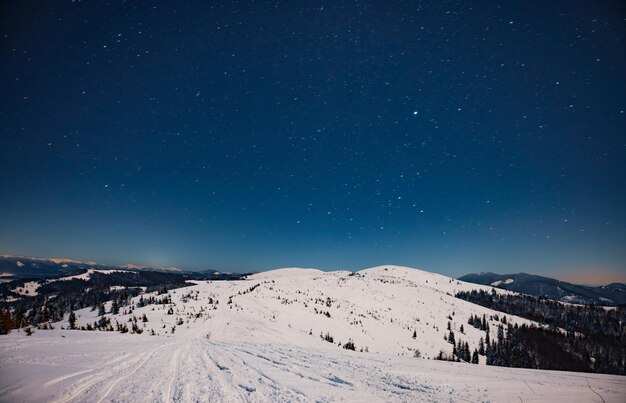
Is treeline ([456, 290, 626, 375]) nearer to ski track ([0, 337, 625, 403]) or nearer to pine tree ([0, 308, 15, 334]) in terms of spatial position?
ski track ([0, 337, 625, 403])

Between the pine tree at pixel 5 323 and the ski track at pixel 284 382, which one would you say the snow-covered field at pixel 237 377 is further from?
the pine tree at pixel 5 323

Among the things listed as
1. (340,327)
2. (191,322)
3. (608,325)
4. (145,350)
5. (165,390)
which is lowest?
(608,325)

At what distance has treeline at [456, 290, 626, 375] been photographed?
172 feet

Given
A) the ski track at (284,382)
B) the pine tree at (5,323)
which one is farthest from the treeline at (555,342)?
the pine tree at (5,323)

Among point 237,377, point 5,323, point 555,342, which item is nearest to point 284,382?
point 237,377

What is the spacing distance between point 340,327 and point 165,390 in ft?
84.8

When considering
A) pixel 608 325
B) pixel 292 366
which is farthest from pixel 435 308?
pixel 608 325

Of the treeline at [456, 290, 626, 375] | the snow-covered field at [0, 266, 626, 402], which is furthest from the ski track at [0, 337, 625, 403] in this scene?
the treeline at [456, 290, 626, 375]

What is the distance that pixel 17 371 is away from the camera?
252 inches

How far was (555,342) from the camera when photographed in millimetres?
91125

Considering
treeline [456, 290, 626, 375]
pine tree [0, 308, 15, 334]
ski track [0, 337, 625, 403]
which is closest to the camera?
ski track [0, 337, 625, 403]

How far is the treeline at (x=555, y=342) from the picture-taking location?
5238cm

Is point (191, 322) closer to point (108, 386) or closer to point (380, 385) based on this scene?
point (108, 386)

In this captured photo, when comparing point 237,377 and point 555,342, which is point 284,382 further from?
point 555,342
